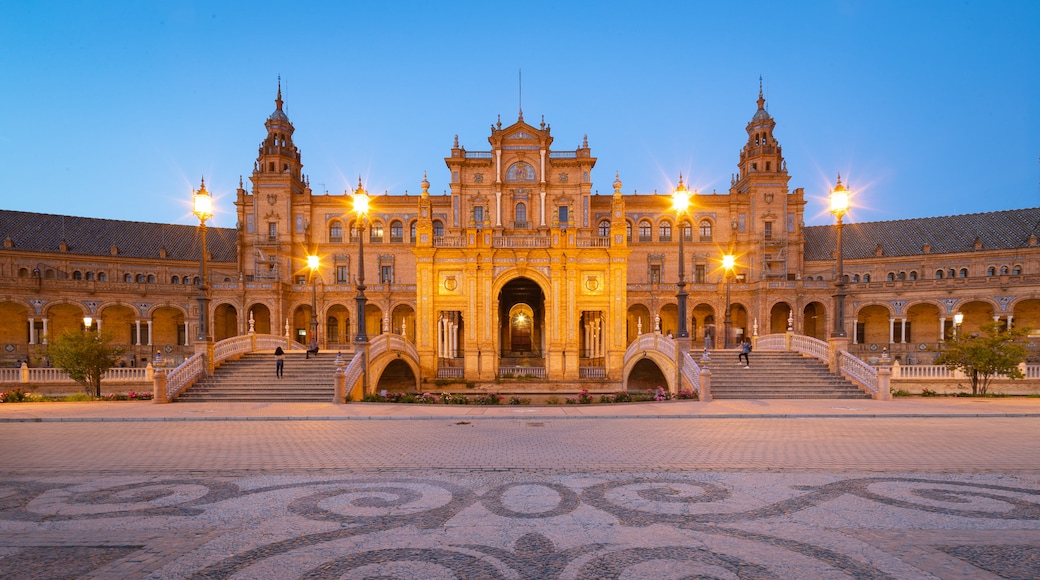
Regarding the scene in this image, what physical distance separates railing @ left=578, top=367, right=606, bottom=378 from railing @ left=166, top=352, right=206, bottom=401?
20183 mm

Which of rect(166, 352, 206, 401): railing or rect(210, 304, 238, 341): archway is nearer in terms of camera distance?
rect(166, 352, 206, 401): railing

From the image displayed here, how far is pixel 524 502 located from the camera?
22.2ft

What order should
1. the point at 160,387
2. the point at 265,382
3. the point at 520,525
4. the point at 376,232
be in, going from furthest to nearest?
the point at 376,232 < the point at 265,382 < the point at 160,387 < the point at 520,525

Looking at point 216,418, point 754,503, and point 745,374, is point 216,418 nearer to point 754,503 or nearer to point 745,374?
point 754,503

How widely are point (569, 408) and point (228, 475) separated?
10.2 metres

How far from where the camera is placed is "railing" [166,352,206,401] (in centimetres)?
1827

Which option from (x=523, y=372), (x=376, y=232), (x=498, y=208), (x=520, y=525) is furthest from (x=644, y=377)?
(x=376, y=232)

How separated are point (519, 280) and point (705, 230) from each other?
25714 mm

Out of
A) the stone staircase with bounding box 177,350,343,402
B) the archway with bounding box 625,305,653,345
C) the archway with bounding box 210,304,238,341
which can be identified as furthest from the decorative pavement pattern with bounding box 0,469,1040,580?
the archway with bounding box 210,304,238,341

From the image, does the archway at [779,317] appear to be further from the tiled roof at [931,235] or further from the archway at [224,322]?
the archway at [224,322]

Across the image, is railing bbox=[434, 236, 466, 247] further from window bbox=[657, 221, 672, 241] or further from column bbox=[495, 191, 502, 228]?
window bbox=[657, 221, 672, 241]

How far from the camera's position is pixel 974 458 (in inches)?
355

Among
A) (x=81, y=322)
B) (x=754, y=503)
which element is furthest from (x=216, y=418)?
(x=81, y=322)

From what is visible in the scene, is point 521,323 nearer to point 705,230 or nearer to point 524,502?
point 705,230
